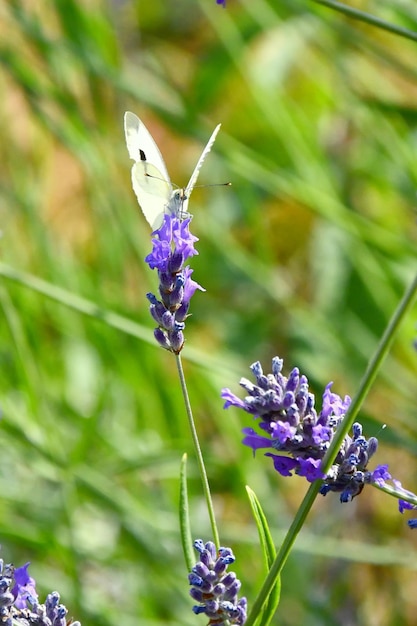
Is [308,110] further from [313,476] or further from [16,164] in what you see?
[313,476]

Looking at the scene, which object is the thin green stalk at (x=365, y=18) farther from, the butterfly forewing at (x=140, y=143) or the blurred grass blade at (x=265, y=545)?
the blurred grass blade at (x=265, y=545)

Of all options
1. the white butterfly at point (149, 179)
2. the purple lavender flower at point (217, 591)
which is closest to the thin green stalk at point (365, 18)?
the white butterfly at point (149, 179)

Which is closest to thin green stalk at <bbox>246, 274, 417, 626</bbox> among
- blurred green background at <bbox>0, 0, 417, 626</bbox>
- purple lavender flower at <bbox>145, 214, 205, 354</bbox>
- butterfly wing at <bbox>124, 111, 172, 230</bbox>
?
purple lavender flower at <bbox>145, 214, 205, 354</bbox>

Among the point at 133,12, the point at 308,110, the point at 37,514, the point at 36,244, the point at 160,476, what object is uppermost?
the point at 133,12

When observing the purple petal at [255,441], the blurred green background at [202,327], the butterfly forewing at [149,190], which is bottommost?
the purple petal at [255,441]

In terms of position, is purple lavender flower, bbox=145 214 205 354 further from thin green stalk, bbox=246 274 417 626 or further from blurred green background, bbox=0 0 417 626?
blurred green background, bbox=0 0 417 626

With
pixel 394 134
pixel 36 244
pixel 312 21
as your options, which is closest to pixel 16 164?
pixel 36 244

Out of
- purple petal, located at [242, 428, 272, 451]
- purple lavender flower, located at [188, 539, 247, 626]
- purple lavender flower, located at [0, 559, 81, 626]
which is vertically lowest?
purple lavender flower, located at [0, 559, 81, 626]
